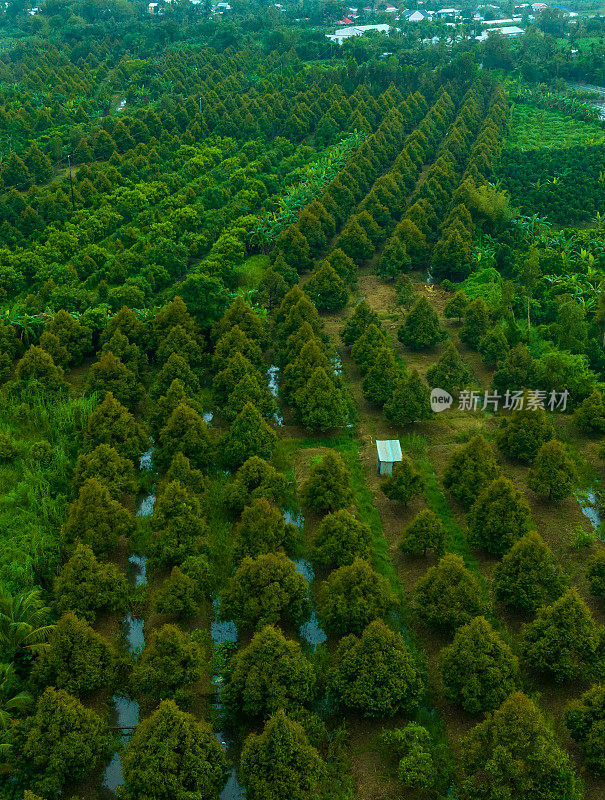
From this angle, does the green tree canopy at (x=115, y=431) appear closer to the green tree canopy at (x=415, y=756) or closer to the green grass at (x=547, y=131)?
the green tree canopy at (x=415, y=756)

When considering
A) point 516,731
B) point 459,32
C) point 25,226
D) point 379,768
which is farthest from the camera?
point 459,32

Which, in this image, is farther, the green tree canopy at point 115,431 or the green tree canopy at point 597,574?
the green tree canopy at point 115,431

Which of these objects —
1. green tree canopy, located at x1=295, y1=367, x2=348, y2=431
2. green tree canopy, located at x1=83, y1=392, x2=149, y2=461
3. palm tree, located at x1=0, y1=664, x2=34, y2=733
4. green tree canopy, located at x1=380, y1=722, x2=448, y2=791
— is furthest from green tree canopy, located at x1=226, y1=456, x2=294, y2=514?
green tree canopy, located at x1=380, y1=722, x2=448, y2=791

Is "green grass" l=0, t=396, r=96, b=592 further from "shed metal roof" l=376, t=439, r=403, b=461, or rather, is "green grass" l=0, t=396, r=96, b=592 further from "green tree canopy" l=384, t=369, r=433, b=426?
"green tree canopy" l=384, t=369, r=433, b=426

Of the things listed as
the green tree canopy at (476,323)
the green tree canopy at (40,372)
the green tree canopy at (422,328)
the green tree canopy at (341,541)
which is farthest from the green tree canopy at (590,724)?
the green tree canopy at (40,372)

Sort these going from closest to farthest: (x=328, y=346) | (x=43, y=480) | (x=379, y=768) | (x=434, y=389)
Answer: (x=379, y=768), (x=43, y=480), (x=434, y=389), (x=328, y=346)

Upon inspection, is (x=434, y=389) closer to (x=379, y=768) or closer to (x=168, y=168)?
(x=379, y=768)

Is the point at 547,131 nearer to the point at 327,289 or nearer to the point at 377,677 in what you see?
the point at 327,289

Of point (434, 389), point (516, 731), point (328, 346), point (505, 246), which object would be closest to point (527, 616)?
point (516, 731)
